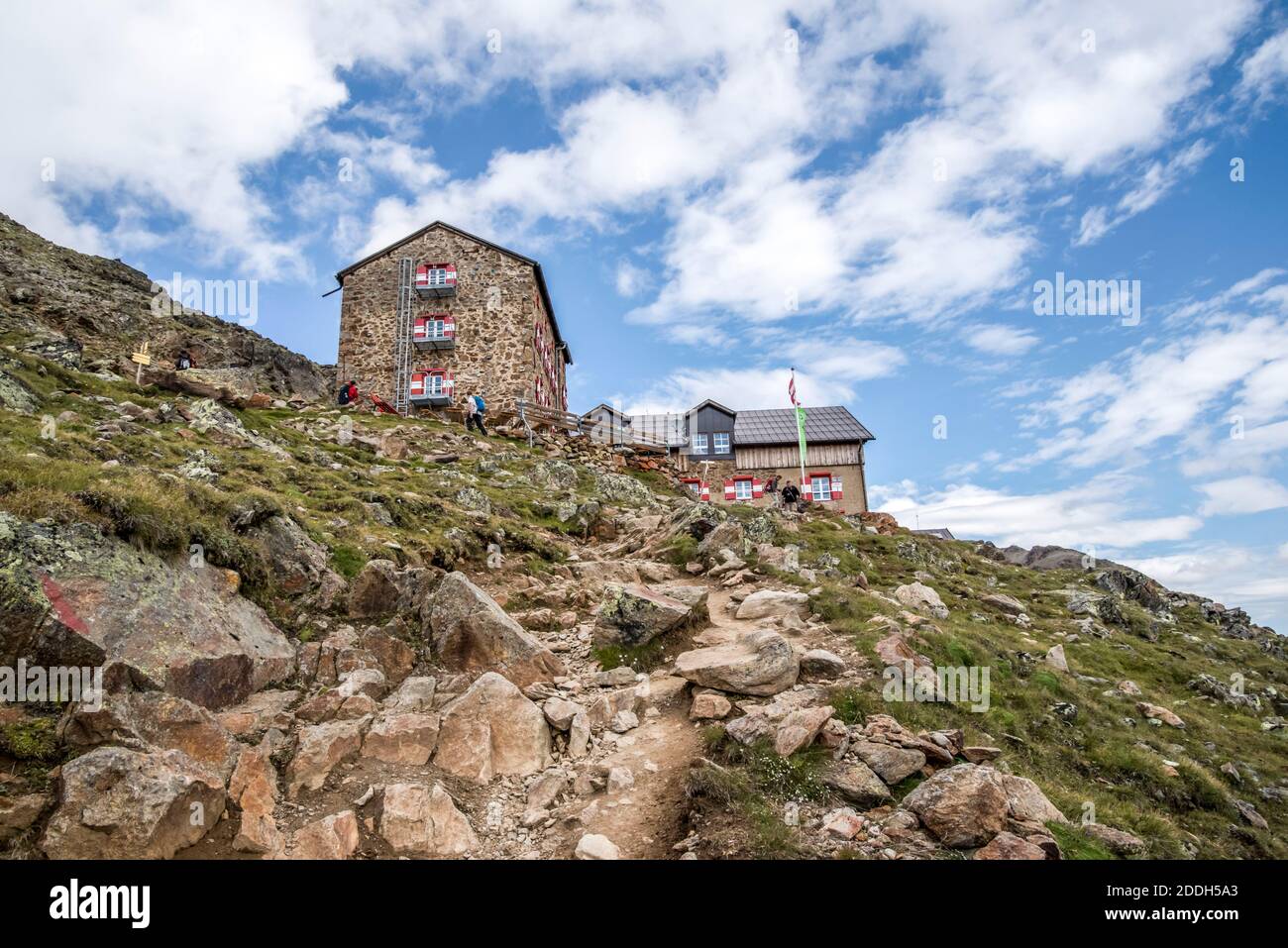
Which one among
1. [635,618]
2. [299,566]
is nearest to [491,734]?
[635,618]

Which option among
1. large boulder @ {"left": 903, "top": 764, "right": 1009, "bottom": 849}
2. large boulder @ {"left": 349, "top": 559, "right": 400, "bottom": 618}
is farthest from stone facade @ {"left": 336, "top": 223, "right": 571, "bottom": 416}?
large boulder @ {"left": 903, "top": 764, "right": 1009, "bottom": 849}

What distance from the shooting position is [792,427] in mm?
53438

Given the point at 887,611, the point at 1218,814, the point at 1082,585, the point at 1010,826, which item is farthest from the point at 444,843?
the point at 1082,585

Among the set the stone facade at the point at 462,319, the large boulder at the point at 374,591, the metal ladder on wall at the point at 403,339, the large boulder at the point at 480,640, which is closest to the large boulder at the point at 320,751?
the large boulder at the point at 480,640

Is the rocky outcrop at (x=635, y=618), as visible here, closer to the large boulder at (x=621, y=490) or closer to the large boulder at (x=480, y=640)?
the large boulder at (x=480, y=640)

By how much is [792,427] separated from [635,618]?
43.5 meters

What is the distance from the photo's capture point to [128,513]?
29.7 ft

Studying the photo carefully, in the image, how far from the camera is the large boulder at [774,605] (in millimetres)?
13797

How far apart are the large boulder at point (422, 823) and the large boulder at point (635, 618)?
491 cm

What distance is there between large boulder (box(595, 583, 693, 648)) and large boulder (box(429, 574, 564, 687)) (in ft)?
4.23

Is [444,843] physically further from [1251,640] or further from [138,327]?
[138,327]

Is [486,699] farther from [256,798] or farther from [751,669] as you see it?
[751,669]
